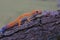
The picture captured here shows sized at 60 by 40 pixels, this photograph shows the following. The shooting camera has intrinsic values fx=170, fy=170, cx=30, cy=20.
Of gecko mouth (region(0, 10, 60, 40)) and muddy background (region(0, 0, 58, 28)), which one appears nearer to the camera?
gecko mouth (region(0, 10, 60, 40))

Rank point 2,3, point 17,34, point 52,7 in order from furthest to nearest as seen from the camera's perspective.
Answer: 1. point 2,3
2. point 52,7
3. point 17,34

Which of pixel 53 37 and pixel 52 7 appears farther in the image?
pixel 52 7

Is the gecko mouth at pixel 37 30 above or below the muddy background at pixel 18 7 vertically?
below

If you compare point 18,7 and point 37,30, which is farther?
point 18,7

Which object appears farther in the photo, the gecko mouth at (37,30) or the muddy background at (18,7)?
the muddy background at (18,7)

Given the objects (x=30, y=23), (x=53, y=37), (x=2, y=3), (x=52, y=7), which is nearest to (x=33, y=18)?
(x=30, y=23)

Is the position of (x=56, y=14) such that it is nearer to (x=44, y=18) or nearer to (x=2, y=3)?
(x=44, y=18)

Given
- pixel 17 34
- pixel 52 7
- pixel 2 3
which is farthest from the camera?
pixel 2 3

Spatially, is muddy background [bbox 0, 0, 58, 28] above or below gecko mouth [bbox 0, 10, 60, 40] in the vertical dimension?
above
